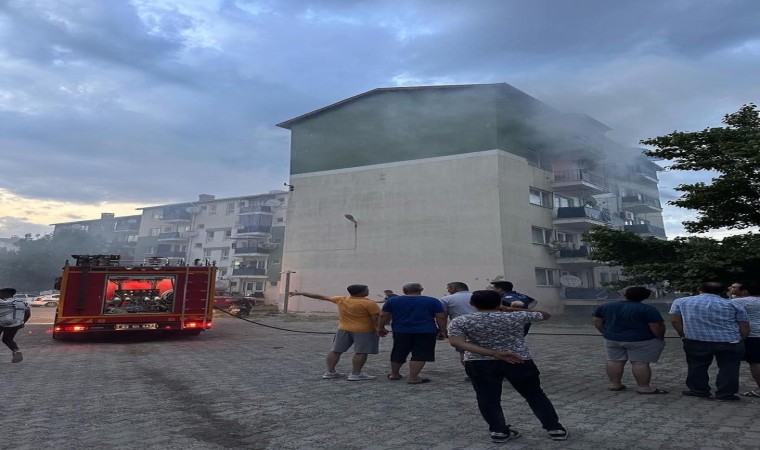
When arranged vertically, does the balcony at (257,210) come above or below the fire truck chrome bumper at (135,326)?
above

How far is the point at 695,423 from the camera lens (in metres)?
3.90

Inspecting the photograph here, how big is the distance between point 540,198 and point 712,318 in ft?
66.6

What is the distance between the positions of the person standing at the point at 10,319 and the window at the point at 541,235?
2107 centimetres

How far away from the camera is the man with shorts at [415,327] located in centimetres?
573

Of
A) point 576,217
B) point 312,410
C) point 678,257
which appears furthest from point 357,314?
point 576,217

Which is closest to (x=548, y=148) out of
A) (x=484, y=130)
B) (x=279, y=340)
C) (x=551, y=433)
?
(x=484, y=130)

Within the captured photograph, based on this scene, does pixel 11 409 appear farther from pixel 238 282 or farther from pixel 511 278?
pixel 238 282

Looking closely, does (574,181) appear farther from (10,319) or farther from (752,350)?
(10,319)

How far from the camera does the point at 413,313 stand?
5828 millimetres

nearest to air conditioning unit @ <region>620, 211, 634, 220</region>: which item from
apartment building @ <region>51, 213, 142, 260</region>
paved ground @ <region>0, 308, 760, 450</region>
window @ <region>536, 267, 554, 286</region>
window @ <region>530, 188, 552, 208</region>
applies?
window @ <region>530, 188, 552, 208</region>

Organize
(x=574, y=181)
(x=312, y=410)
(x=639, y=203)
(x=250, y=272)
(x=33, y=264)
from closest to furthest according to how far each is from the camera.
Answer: (x=312, y=410), (x=574, y=181), (x=639, y=203), (x=250, y=272), (x=33, y=264)

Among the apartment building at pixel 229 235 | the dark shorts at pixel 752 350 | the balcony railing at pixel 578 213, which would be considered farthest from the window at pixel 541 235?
the apartment building at pixel 229 235

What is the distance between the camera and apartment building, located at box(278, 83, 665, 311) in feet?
71.4

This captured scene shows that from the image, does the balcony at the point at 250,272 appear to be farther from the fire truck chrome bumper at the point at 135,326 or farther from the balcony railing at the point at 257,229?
the fire truck chrome bumper at the point at 135,326
